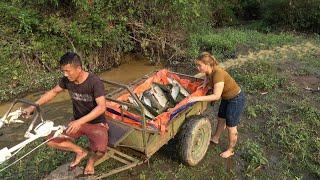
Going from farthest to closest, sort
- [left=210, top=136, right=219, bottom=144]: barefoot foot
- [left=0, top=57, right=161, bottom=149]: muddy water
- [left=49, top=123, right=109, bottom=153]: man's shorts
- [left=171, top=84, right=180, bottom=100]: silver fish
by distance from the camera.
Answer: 1. [left=0, top=57, right=161, bottom=149]: muddy water
2. [left=210, top=136, right=219, bottom=144]: barefoot foot
3. [left=171, top=84, right=180, bottom=100]: silver fish
4. [left=49, top=123, right=109, bottom=153]: man's shorts

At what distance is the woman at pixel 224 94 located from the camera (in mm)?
5660

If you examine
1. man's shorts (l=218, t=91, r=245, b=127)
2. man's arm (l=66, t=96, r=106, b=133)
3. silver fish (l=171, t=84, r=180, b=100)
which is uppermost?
man's arm (l=66, t=96, r=106, b=133)

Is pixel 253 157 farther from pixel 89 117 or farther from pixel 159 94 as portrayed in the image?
pixel 89 117

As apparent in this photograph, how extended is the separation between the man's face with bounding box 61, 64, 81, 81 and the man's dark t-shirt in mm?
155

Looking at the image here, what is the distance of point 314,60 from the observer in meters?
11.1

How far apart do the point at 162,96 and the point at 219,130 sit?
106 centimetres

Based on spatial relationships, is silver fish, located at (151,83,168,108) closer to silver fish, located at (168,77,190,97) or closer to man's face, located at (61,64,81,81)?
silver fish, located at (168,77,190,97)

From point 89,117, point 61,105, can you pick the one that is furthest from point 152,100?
point 61,105

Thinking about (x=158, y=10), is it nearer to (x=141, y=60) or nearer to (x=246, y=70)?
(x=141, y=60)

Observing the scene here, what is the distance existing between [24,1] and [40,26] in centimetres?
111

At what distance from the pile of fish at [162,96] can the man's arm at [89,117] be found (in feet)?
4.70

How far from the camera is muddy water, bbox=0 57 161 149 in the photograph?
7.69 metres

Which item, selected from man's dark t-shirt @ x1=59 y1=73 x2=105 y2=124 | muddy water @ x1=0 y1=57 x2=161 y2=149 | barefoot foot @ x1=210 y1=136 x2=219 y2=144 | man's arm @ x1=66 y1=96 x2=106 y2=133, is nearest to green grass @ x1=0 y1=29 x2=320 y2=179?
barefoot foot @ x1=210 y1=136 x2=219 y2=144

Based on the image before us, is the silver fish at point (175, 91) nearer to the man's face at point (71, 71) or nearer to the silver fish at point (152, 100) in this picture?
the silver fish at point (152, 100)
